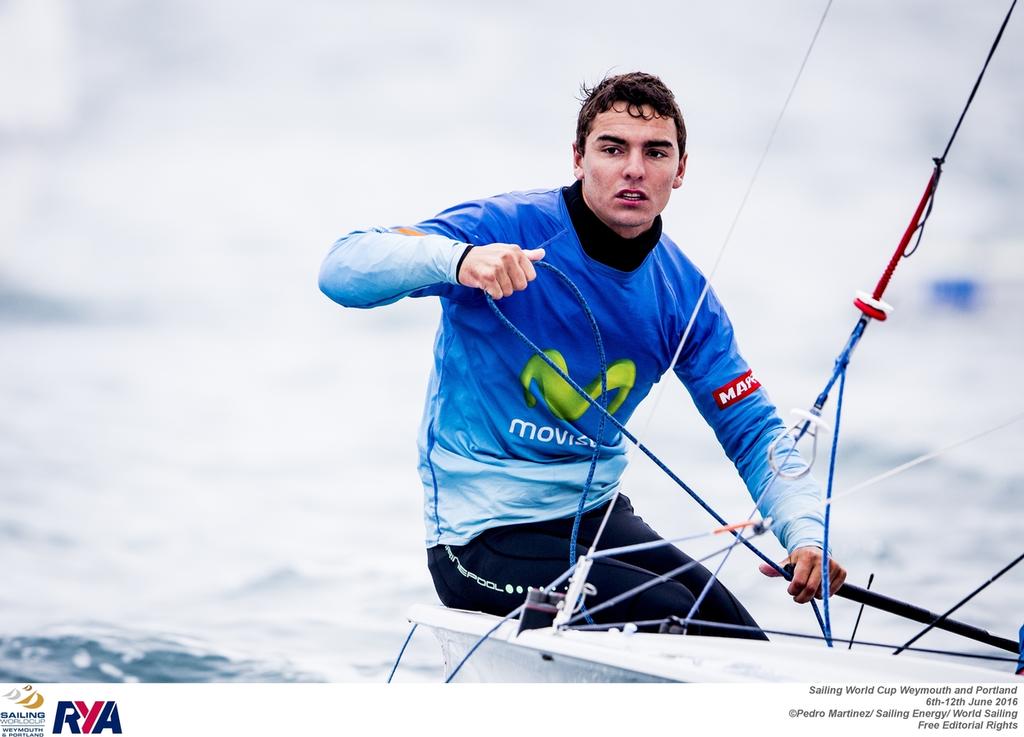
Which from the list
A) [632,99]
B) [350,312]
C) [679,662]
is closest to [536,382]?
[632,99]

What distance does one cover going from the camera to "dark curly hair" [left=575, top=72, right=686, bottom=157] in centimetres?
181

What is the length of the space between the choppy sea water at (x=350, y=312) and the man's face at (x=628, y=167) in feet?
8.37

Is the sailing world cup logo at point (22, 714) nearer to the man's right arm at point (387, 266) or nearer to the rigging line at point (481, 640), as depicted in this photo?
the rigging line at point (481, 640)

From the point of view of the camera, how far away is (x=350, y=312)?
10203mm

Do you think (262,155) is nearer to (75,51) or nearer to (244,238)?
(244,238)

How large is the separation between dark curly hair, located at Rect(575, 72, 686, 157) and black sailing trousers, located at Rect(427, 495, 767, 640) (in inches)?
24.5

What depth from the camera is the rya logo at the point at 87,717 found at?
154 cm

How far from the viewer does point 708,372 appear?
76.7 inches

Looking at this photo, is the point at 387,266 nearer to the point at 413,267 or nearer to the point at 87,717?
the point at 413,267

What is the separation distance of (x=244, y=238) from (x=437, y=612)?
10117 millimetres

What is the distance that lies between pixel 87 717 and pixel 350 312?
8739mm

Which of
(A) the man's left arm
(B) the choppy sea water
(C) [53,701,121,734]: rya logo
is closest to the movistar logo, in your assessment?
(A) the man's left arm

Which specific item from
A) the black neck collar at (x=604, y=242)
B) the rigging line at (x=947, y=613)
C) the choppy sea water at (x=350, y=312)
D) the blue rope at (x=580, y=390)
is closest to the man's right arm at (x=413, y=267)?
the blue rope at (x=580, y=390)

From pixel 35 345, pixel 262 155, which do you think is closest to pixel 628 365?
pixel 35 345
